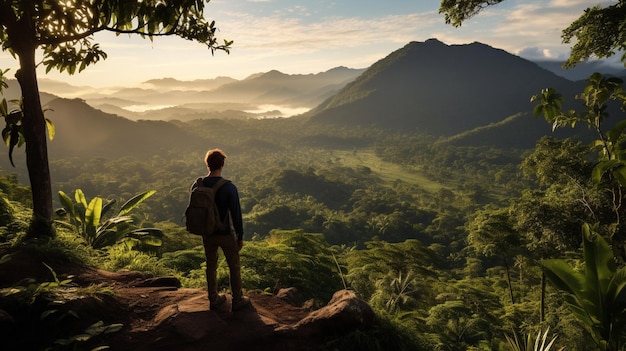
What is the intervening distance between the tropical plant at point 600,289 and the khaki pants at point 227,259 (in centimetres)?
394

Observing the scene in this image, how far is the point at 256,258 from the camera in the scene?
27.2ft

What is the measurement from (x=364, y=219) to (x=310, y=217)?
13.2 metres

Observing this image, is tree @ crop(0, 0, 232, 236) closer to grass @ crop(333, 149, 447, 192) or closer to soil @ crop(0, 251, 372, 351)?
soil @ crop(0, 251, 372, 351)

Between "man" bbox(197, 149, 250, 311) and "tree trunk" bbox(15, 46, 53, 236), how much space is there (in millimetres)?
3302

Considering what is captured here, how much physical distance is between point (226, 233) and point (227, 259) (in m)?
0.37

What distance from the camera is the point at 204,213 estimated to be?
4094mm

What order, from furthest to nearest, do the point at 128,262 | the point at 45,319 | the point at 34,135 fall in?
the point at 128,262
the point at 34,135
the point at 45,319

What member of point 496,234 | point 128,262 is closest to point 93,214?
point 128,262

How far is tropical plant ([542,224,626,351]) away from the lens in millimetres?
4164

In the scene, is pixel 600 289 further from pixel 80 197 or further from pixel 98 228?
pixel 80 197

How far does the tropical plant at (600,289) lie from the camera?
4164 millimetres

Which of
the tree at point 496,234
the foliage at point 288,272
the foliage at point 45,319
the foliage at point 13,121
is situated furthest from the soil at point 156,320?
the tree at point 496,234

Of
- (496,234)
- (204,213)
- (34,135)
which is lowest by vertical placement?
(496,234)

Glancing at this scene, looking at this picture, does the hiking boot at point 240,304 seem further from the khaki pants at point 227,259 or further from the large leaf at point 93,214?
the large leaf at point 93,214
